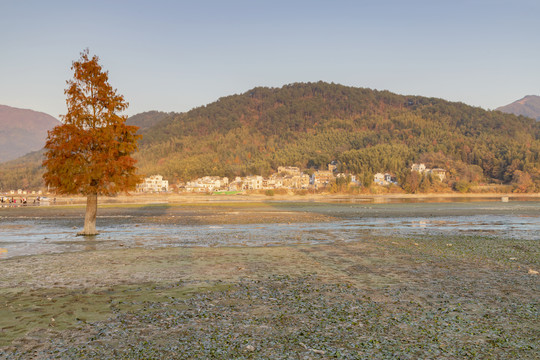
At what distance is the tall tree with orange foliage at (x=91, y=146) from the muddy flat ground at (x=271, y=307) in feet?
27.0

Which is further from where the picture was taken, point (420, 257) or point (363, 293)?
point (420, 257)

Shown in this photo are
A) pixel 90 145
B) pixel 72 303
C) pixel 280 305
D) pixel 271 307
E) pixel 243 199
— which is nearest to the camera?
pixel 271 307

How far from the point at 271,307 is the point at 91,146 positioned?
19925 millimetres

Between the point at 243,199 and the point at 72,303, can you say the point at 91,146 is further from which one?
the point at 243,199

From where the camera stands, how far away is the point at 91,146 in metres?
26.2

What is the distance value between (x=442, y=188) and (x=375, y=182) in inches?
1045

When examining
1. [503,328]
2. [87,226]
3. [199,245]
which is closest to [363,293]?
[503,328]

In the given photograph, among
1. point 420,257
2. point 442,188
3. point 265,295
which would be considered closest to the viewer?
point 265,295

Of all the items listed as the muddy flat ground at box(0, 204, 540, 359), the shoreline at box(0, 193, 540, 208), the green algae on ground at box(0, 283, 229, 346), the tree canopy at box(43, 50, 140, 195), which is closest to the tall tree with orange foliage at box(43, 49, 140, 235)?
the tree canopy at box(43, 50, 140, 195)

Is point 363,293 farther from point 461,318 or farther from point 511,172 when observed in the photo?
point 511,172

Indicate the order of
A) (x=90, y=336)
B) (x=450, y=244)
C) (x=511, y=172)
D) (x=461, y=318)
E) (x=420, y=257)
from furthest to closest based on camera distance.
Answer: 1. (x=511, y=172)
2. (x=450, y=244)
3. (x=420, y=257)
4. (x=461, y=318)
5. (x=90, y=336)

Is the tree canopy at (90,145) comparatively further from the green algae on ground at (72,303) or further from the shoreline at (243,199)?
the shoreline at (243,199)

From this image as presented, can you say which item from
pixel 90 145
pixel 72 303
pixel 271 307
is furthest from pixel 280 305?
pixel 90 145

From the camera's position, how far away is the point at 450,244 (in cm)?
2230
